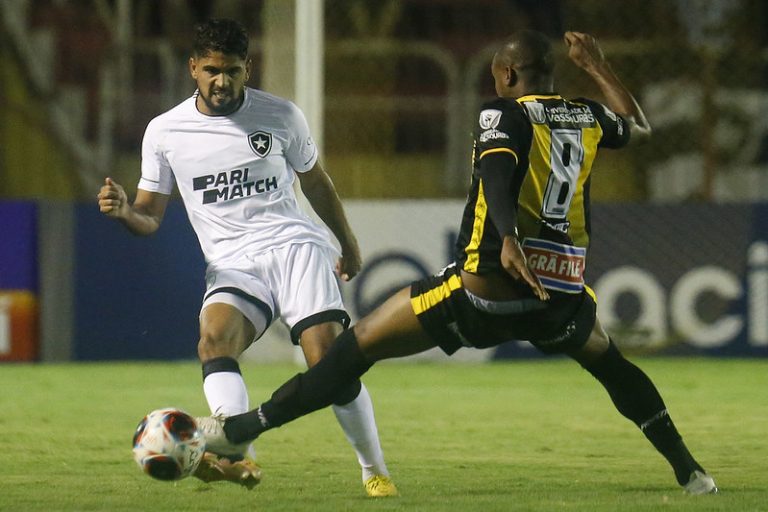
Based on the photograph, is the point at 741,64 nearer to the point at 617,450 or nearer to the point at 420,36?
the point at 420,36

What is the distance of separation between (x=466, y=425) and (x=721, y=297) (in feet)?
15.9

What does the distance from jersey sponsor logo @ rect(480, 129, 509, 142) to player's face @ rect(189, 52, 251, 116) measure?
4.12 ft

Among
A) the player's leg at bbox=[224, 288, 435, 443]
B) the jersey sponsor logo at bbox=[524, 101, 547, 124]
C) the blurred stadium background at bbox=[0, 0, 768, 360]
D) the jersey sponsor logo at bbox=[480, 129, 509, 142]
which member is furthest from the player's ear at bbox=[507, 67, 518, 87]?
the blurred stadium background at bbox=[0, 0, 768, 360]

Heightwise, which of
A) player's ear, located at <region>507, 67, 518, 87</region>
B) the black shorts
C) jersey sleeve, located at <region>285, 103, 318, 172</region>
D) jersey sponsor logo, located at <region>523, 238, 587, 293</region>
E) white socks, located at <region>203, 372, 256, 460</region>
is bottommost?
white socks, located at <region>203, 372, 256, 460</region>

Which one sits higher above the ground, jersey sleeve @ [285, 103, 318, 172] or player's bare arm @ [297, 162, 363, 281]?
jersey sleeve @ [285, 103, 318, 172]

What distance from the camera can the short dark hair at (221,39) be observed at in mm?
6422

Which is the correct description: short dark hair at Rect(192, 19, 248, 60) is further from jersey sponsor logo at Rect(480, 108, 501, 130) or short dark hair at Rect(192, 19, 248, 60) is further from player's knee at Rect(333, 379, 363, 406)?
player's knee at Rect(333, 379, 363, 406)

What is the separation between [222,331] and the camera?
21.0 feet

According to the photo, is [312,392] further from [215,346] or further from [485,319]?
[485,319]

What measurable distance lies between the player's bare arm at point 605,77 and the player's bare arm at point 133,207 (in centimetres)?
190

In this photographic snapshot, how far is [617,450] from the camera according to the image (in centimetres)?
775

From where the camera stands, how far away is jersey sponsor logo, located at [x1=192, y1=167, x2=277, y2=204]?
22.1 feet

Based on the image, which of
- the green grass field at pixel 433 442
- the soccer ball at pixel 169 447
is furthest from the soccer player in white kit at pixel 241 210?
the green grass field at pixel 433 442

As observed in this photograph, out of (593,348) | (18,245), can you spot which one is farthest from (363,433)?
(18,245)
